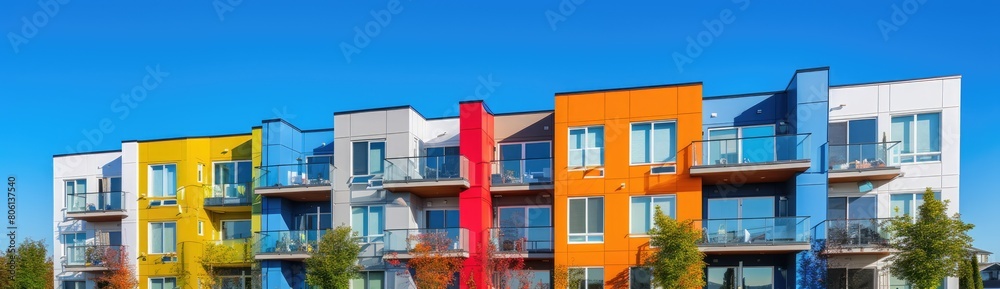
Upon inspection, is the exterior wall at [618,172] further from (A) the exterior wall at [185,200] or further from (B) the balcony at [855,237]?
(A) the exterior wall at [185,200]

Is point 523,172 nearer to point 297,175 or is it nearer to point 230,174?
point 297,175

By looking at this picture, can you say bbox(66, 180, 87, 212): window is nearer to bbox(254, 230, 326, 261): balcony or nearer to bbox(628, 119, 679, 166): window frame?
bbox(254, 230, 326, 261): balcony

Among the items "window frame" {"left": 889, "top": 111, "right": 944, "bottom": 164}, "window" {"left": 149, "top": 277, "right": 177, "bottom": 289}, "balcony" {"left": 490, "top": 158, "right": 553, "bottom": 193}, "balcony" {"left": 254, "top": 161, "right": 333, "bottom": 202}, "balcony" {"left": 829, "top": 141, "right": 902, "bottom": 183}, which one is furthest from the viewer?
"window" {"left": 149, "top": 277, "right": 177, "bottom": 289}

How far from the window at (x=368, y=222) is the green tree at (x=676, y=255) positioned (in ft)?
32.5

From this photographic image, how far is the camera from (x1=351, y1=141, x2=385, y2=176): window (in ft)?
85.1

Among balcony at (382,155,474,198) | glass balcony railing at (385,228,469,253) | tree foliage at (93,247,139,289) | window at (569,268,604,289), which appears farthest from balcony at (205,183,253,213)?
window at (569,268,604,289)

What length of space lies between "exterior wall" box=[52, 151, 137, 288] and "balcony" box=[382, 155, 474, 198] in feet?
42.9

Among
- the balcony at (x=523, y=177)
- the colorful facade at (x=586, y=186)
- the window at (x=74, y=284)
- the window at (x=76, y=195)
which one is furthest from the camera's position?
the window at (x=74, y=284)

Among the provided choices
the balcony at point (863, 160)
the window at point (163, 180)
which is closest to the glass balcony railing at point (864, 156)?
the balcony at point (863, 160)

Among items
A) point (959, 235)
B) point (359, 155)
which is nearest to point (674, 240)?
point (959, 235)

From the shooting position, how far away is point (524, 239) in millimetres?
24297

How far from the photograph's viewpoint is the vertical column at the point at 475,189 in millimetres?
24125

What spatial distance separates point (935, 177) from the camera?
22406 mm

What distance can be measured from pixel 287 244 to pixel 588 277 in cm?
1107
